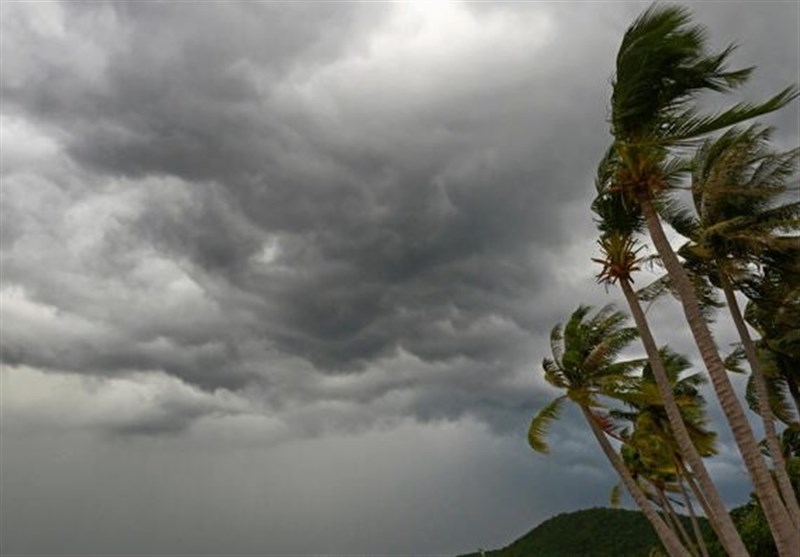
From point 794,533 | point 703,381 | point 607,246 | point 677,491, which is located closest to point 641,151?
point 607,246

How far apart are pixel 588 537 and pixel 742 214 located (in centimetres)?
9143

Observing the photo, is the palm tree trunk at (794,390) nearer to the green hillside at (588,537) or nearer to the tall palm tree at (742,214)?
the tall palm tree at (742,214)

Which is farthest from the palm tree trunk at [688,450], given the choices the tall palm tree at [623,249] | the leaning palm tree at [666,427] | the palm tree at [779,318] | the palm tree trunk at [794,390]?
the palm tree trunk at [794,390]

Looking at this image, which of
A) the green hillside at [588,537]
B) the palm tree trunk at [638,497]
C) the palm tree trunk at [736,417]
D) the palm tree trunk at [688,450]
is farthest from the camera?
the green hillside at [588,537]

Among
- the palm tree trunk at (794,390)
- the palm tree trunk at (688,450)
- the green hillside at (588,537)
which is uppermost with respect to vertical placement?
the green hillside at (588,537)

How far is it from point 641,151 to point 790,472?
26317 mm

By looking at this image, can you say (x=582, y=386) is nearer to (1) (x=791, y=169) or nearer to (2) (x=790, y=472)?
(1) (x=791, y=169)

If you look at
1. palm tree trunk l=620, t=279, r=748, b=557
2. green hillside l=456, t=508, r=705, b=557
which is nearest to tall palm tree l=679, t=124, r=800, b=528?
palm tree trunk l=620, t=279, r=748, b=557

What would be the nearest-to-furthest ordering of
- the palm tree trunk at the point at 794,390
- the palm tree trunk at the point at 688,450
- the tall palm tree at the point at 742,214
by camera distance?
the palm tree trunk at the point at 688,450 < the tall palm tree at the point at 742,214 < the palm tree trunk at the point at 794,390

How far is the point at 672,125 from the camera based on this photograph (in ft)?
53.3

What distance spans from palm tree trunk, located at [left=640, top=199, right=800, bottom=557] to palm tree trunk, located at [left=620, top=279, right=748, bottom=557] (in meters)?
0.92

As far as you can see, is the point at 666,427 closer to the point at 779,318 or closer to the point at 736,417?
the point at 779,318

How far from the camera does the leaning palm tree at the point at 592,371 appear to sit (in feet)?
85.8

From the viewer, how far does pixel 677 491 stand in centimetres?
3972
